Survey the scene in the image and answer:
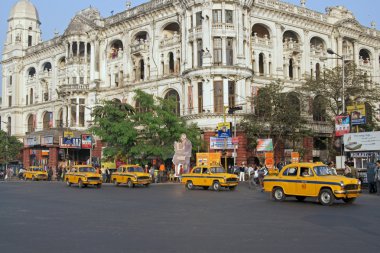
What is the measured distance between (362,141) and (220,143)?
55.9 feet

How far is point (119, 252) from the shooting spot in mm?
9594

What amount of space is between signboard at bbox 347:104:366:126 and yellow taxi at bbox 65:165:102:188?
60.1 ft

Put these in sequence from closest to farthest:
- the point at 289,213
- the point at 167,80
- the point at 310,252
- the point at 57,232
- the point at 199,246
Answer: the point at 310,252 → the point at 199,246 → the point at 57,232 → the point at 289,213 → the point at 167,80

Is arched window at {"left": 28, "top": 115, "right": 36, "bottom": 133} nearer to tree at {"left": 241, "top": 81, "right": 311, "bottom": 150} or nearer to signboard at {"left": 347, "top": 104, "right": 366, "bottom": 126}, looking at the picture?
tree at {"left": 241, "top": 81, "right": 311, "bottom": 150}

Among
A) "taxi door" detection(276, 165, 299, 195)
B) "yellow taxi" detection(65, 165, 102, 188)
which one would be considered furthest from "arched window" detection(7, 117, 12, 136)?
"taxi door" detection(276, 165, 299, 195)

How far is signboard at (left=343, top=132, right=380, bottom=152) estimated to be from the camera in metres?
29.3

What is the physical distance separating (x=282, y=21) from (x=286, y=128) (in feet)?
52.8

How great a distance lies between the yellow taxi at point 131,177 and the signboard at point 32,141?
1207 inches

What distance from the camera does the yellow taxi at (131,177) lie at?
3416 centimetres

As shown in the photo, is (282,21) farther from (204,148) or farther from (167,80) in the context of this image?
(204,148)

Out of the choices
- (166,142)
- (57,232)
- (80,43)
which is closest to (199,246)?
(57,232)

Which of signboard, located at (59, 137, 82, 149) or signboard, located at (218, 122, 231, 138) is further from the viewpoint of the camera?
signboard, located at (59, 137, 82, 149)

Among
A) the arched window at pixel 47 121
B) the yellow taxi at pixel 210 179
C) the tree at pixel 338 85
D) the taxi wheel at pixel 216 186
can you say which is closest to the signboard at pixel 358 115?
the yellow taxi at pixel 210 179

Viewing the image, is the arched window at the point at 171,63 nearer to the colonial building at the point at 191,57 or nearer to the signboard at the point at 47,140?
the colonial building at the point at 191,57
